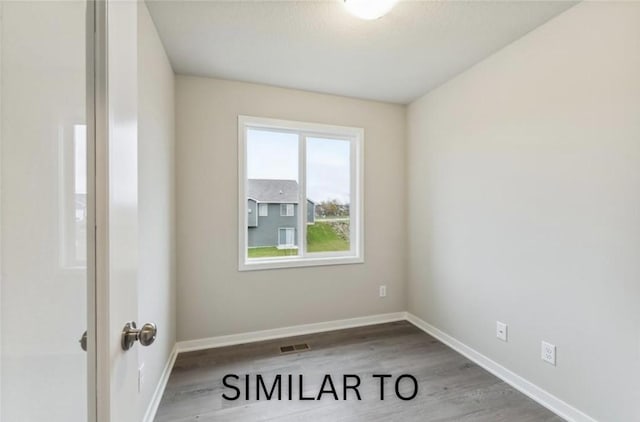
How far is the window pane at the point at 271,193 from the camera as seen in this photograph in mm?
2729

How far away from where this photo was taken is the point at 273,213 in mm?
2812

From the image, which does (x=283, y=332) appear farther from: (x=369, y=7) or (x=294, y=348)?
(x=369, y=7)

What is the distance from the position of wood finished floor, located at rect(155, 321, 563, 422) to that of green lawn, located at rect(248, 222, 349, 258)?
0.83 meters

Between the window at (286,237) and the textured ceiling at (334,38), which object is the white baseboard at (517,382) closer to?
the window at (286,237)

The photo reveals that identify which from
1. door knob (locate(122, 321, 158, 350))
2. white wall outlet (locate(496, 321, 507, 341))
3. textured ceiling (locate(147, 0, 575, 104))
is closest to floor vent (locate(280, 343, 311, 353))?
white wall outlet (locate(496, 321, 507, 341))

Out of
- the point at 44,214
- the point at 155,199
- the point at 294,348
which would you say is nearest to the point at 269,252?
the point at 294,348

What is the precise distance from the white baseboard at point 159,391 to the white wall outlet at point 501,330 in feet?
7.82

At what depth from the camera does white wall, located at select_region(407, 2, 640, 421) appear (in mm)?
1439

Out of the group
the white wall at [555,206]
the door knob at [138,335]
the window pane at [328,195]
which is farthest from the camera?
the window pane at [328,195]

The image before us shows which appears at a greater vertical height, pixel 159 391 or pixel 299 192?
pixel 299 192

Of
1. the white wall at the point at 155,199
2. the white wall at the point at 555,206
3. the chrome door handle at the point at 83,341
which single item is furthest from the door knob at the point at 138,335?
the white wall at the point at 555,206

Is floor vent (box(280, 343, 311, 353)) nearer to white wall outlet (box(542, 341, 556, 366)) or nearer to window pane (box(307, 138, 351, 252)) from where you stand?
window pane (box(307, 138, 351, 252))

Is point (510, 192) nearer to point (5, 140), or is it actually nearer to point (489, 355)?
point (489, 355)

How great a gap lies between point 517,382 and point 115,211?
2.56 meters
